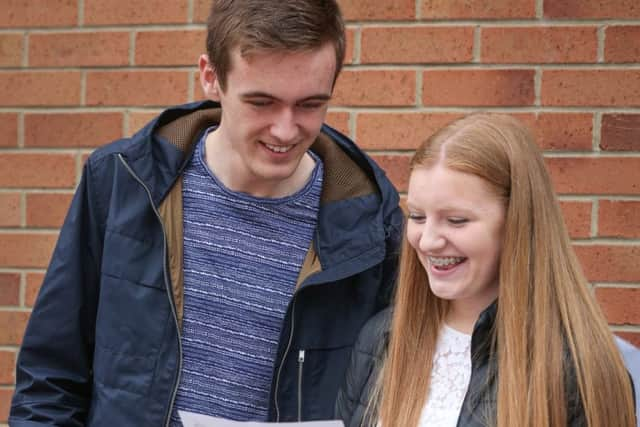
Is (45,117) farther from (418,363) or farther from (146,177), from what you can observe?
(418,363)

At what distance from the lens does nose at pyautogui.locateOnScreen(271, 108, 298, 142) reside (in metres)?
2.14

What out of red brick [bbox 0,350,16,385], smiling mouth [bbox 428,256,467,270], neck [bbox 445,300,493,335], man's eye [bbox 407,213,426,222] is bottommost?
red brick [bbox 0,350,16,385]

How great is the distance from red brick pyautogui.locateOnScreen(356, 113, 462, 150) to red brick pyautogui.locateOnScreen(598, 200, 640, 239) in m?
0.51

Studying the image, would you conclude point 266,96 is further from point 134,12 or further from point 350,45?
point 134,12

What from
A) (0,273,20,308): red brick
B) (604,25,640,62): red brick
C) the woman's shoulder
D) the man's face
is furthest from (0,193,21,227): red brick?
(604,25,640,62): red brick

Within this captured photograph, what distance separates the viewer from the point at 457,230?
2.00m

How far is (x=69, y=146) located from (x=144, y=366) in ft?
3.65

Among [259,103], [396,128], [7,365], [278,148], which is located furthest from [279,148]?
[7,365]

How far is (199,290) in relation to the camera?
227 centimetres

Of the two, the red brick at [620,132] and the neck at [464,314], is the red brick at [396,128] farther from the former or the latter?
the neck at [464,314]

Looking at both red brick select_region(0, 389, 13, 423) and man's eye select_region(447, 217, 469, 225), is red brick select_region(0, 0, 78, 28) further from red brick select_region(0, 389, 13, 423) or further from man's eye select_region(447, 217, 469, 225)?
man's eye select_region(447, 217, 469, 225)

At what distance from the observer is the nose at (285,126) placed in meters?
2.14

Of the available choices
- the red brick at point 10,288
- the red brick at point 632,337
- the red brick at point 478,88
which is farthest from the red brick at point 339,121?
the red brick at point 10,288

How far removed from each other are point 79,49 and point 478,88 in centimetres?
129
